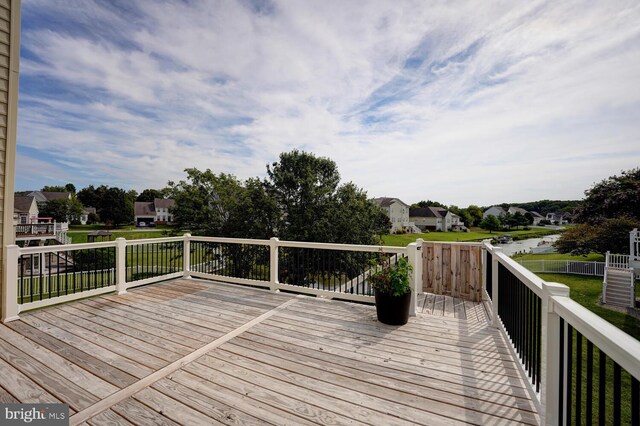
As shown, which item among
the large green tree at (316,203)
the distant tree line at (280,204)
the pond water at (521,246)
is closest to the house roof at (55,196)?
the distant tree line at (280,204)

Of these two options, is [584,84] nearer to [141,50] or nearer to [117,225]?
[141,50]

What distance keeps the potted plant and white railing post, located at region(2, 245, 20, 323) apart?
15.8ft

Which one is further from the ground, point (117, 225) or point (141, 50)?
point (141, 50)

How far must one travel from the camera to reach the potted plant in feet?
11.4

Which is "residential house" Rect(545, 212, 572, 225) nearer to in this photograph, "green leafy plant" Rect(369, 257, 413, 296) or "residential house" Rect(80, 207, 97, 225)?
"green leafy plant" Rect(369, 257, 413, 296)

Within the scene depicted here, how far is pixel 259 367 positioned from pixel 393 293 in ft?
6.03

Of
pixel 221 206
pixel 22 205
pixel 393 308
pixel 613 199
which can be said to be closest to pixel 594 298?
pixel 613 199

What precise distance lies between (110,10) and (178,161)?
968 cm

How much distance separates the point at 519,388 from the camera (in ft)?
7.18

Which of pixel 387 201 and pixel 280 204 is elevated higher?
pixel 387 201

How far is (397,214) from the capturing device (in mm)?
45750

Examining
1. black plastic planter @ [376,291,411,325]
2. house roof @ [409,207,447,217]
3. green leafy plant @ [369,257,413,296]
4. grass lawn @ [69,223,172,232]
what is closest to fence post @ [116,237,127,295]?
green leafy plant @ [369,257,413,296]

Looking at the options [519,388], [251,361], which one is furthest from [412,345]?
[251,361]

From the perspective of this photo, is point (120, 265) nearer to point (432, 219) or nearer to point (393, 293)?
point (393, 293)
